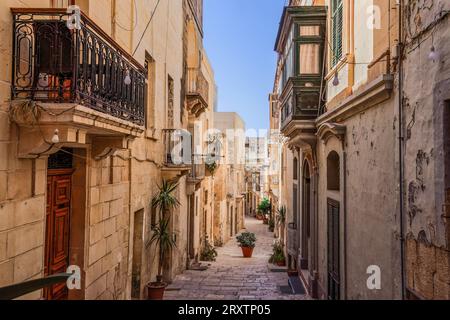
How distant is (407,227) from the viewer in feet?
14.7

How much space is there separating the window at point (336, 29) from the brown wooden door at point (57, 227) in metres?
5.59

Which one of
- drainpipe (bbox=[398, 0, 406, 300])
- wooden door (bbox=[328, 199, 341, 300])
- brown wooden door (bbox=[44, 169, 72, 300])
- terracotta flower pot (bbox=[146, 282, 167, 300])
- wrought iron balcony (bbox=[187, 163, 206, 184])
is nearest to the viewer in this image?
drainpipe (bbox=[398, 0, 406, 300])

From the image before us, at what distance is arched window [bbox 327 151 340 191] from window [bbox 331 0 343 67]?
2.01 m

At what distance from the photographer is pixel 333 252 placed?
27.2ft

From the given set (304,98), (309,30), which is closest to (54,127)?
(304,98)

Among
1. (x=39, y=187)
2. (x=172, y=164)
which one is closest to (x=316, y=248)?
(x=172, y=164)

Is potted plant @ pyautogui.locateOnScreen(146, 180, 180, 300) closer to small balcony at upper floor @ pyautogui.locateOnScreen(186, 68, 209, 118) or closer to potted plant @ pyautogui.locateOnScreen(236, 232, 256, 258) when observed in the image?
small balcony at upper floor @ pyautogui.locateOnScreen(186, 68, 209, 118)

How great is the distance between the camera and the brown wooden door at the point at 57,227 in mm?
5172

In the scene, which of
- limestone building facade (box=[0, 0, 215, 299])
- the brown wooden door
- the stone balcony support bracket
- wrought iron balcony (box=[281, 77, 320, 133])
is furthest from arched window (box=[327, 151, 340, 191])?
the stone balcony support bracket

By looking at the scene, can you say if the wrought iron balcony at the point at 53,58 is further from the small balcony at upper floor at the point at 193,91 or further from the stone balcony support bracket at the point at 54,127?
the small balcony at upper floor at the point at 193,91

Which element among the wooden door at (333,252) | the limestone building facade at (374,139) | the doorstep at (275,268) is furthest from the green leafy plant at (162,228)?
the doorstep at (275,268)

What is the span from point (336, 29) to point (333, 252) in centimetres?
463

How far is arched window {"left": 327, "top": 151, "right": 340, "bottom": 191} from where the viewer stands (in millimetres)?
8655

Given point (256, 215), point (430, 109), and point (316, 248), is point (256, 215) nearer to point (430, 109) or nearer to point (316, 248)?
point (316, 248)
